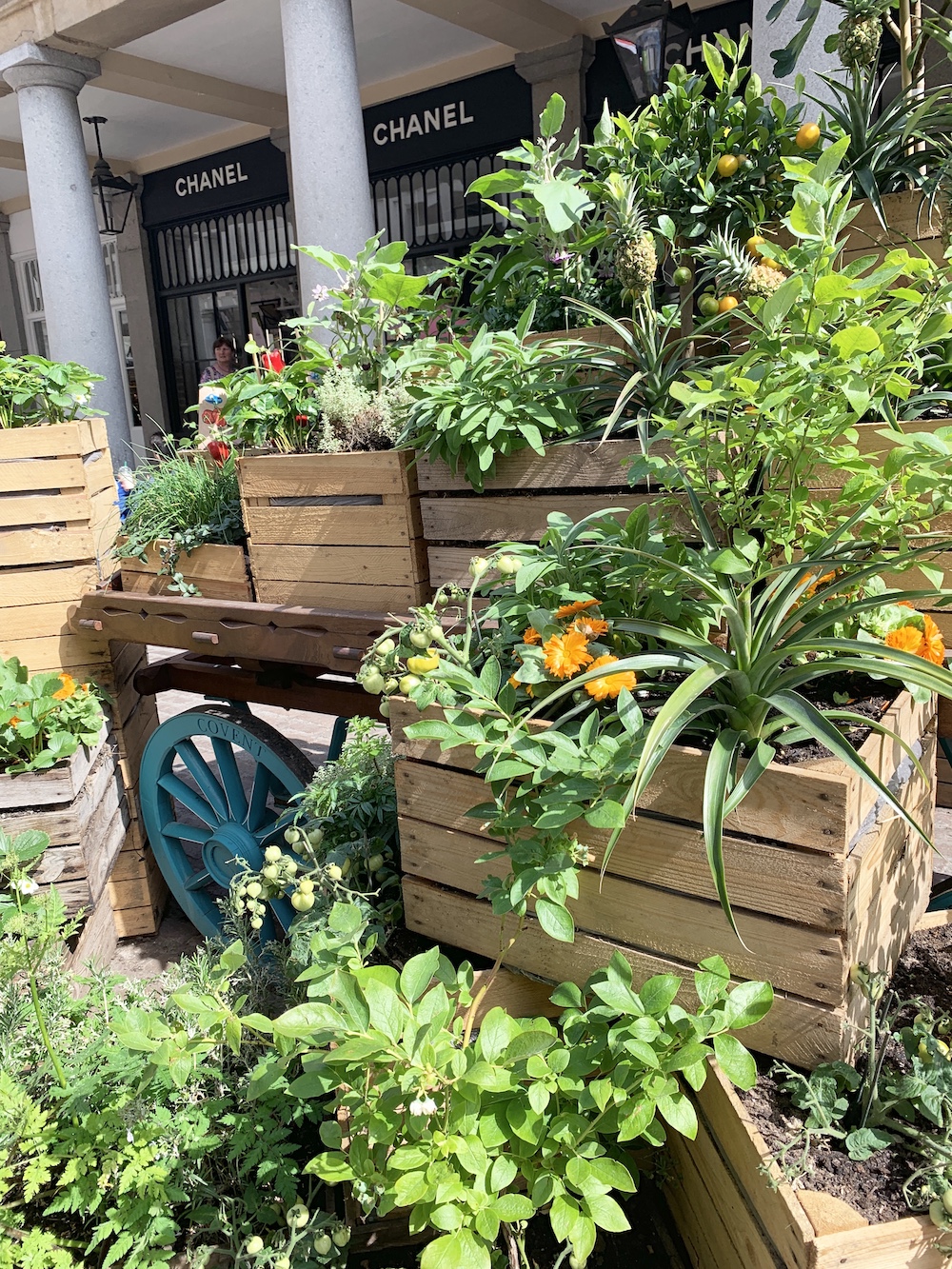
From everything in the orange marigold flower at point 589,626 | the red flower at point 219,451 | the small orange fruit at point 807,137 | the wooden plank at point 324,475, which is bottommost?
the orange marigold flower at point 589,626

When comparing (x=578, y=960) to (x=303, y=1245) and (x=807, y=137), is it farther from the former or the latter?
(x=807, y=137)

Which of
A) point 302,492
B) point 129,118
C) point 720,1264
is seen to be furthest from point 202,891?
point 129,118

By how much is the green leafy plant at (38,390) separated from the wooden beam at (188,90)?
559 centimetres

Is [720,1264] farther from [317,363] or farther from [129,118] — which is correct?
[129,118]

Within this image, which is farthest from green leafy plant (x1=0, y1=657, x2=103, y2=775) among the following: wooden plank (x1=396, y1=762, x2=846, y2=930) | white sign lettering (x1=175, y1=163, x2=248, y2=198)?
white sign lettering (x1=175, y1=163, x2=248, y2=198)

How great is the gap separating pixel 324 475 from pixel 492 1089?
140 centimetres

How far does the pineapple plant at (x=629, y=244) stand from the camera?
1.47 metres

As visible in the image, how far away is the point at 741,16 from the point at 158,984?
6514 millimetres

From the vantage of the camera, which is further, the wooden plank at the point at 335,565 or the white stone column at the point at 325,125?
the white stone column at the point at 325,125

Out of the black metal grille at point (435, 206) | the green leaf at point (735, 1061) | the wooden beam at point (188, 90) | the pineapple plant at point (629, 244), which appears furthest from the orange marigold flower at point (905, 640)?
the wooden beam at point (188, 90)

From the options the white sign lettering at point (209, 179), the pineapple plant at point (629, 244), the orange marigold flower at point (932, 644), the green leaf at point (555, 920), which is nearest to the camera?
the green leaf at point (555, 920)

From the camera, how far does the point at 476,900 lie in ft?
4.79

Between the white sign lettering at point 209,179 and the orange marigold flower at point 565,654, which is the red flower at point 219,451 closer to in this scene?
the orange marigold flower at point 565,654

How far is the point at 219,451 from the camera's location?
8.42 ft
